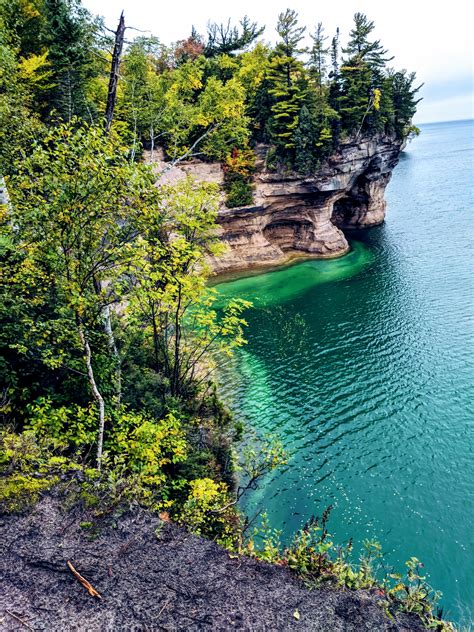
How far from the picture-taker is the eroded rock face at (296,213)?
40688 mm

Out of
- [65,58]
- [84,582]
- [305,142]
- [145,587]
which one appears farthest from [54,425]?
[305,142]

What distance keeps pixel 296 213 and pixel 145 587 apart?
41722 millimetres

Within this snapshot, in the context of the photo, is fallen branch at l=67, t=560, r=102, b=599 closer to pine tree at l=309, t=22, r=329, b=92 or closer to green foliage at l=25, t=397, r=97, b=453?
green foliage at l=25, t=397, r=97, b=453

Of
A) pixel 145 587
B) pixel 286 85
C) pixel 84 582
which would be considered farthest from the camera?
pixel 286 85

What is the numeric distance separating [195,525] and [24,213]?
7.60 metres

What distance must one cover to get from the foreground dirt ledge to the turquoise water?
7035mm

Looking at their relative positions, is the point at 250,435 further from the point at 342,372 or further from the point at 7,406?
the point at 7,406

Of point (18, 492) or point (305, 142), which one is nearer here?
point (18, 492)

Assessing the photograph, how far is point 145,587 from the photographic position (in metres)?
6.43

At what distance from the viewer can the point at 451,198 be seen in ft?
204

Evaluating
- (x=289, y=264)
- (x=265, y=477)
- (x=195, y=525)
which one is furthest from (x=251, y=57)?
(x=195, y=525)

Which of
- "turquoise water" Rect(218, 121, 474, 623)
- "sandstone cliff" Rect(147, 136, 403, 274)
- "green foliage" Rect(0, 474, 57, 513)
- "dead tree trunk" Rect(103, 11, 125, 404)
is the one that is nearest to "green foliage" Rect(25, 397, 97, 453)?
"green foliage" Rect(0, 474, 57, 513)

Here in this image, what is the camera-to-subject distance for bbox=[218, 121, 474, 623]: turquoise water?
1371cm

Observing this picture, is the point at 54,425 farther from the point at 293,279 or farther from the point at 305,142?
the point at 305,142
